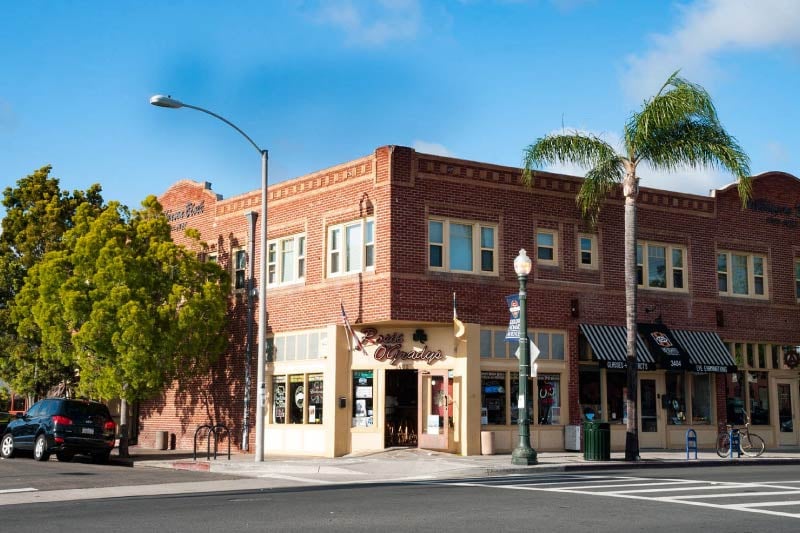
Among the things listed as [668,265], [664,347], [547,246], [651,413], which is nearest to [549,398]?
[651,413]

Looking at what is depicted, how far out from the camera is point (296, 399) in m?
27.5

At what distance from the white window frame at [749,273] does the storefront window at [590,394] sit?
234 inches

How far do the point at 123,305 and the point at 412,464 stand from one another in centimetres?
974

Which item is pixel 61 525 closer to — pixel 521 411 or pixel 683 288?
pixel 521 411

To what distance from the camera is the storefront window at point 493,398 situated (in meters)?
25.4

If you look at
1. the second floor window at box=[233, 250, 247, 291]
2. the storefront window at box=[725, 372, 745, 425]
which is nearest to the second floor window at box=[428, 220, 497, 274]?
the second floor window at box=[233, 250, 247, 291]

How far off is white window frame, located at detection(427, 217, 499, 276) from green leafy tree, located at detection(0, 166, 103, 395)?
43.7 ft

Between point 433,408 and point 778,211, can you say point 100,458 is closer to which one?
point 433,408

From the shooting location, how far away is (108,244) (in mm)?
26812

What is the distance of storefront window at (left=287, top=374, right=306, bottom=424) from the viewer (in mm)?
27266

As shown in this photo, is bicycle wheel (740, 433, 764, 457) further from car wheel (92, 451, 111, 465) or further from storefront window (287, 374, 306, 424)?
car wheel (92, 451, 111, 465)

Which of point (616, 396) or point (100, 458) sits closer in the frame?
point (100, 458)

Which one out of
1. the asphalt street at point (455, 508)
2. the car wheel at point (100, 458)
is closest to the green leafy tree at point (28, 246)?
the car wheel at point (100, 458)

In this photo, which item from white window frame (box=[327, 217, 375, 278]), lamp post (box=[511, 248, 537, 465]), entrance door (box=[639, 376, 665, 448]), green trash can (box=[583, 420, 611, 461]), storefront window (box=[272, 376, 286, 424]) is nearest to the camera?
lamp post (box=[511, 248, 537, 465])
